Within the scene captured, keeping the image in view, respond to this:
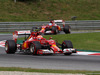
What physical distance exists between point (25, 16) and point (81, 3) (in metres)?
8.92

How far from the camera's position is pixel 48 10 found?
40.1m

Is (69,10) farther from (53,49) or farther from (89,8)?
(53,49)

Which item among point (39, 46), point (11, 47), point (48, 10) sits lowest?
point (11, 47)

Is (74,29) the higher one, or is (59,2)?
(59,2)

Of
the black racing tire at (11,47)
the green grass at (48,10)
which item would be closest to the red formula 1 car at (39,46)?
the black racing tire at (11,47)

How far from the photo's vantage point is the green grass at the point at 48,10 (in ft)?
124

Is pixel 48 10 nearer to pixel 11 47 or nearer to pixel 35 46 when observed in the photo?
pixel 11 47

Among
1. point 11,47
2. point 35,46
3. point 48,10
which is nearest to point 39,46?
point 35,46

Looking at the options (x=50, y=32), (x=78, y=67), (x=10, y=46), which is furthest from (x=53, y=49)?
(x=50, y=32)

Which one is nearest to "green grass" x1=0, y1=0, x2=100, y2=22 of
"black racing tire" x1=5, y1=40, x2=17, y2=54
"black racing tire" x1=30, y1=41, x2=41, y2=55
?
"black racing tire" x1=5, y1=40, x2=17, y2=54

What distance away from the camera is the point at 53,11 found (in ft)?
131

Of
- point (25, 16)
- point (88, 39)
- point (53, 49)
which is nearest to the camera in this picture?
point (53, 49)

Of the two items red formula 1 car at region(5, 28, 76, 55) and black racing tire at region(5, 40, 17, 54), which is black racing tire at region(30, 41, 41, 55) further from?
black racing tire at region(5, 40, 17, 54)

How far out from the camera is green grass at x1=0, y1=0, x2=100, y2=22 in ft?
124
